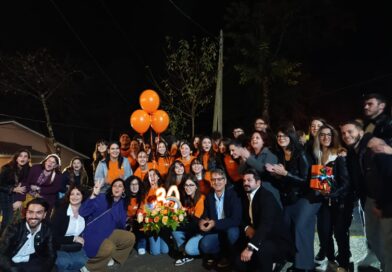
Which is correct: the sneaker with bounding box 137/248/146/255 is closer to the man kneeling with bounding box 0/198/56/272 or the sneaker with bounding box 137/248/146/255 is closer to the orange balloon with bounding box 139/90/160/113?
the man kneeling with bounding box 0/198/56/272

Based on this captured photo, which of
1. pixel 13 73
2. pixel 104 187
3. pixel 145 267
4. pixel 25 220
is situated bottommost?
pixel 145 267

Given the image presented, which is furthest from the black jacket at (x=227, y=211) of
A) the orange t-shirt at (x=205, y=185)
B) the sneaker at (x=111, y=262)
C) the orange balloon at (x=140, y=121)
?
the orange balloon at (x=140, y=121)

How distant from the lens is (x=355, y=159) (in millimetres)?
3986

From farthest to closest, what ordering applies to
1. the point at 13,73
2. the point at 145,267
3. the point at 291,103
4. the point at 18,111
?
the point at 18,111, the point at 13,73, the point at 291,103, the point at 145,267

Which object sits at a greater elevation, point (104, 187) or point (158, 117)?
point (158, 117)

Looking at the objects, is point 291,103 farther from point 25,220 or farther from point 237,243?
point 25,220

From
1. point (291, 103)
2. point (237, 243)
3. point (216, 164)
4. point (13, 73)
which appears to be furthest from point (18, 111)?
point (237, 243)

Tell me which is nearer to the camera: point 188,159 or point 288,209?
point 288,209

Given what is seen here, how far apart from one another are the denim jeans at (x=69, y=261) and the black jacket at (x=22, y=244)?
308 mm

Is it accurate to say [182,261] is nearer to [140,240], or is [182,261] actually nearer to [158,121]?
[140,240]

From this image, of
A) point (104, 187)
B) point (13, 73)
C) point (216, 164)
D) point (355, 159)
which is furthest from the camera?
point (13, 73)

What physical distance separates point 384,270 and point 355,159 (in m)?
1.28

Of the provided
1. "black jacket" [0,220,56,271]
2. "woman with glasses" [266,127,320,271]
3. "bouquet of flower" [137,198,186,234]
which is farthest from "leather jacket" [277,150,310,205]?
"black jacket" [0,220,56,271]

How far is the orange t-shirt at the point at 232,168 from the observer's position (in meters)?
6.20
